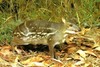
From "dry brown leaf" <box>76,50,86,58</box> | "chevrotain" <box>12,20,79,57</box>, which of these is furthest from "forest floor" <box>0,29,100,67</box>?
"chevrotain" <box>12,20,79,57</box>

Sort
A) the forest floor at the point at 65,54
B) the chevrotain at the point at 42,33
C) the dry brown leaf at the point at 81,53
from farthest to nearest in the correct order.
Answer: the dry brown leaf at the point at 81,53
the chevrotain at the point at 42,33
the forest floor at the point at 65,54

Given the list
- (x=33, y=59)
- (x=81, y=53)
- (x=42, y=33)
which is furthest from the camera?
(x=81, y=53)

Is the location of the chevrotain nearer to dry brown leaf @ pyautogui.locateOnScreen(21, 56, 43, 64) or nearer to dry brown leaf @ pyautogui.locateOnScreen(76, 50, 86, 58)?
dry brown leaf @ pyautogui.locateOnScreen(21, 56, 43, 64)

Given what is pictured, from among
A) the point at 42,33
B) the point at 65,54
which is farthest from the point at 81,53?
the point at 42,33

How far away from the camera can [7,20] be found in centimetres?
671

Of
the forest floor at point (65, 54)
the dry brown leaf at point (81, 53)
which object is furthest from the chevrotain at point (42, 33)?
the dry brown leaf at point (81, 53)

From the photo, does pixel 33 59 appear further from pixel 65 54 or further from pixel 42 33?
pixel 65 54

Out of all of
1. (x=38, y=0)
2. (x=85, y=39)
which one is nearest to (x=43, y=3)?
(x=38, y=0)

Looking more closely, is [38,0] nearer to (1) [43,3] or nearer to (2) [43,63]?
(1) [43,3]

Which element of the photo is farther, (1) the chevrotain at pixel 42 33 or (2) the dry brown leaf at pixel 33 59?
(1) the chevrotain at pixel 42 33

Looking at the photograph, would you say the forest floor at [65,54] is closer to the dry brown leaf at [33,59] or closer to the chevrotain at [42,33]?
the dry brown leaf at [33,59]

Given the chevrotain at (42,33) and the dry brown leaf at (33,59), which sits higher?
the chevrotain at (42,33)

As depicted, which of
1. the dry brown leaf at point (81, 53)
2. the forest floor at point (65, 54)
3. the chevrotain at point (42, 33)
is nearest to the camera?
the forest floor at point (65, 54)

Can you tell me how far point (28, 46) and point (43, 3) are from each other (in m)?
1.38
